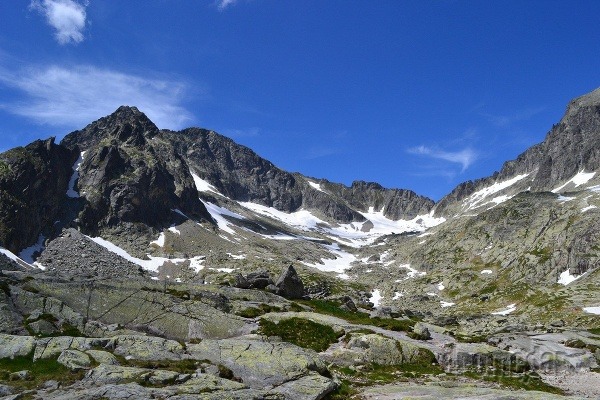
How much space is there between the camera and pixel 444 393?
22406 mm

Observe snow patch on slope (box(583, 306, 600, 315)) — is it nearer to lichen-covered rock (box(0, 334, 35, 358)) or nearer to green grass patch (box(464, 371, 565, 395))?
green grass patch (box(464, 371, 565, 395))

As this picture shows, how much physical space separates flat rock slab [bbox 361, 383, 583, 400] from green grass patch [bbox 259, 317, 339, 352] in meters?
10.2

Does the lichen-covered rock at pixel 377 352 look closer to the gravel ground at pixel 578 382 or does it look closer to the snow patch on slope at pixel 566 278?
the gravel ground at pixel 578 382

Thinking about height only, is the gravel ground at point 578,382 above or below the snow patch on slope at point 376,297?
below

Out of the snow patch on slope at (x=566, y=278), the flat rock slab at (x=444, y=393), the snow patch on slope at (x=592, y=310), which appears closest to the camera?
the flat rock slab at (x=444, y=393)

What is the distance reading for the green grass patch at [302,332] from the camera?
114 ft

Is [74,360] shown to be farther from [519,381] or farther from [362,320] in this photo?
[362,320]

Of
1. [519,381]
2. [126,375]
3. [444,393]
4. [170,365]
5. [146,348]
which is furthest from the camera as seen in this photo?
[519,381]

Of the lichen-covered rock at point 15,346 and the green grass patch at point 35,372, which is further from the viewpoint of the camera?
the lichen-covered rock at point 15,346

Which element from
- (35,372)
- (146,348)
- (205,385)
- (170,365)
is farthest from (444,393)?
(35,372)

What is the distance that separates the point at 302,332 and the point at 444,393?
1579cm

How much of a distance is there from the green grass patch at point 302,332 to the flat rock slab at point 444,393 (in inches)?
401

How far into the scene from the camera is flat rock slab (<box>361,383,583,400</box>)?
66.8ft

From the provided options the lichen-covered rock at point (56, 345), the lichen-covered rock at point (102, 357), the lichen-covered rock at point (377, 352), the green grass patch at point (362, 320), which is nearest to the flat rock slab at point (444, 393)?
the lichen-covered rock at point (377, 352)
